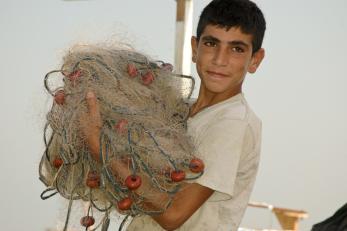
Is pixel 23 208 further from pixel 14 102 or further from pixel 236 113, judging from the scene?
pixel 236 113

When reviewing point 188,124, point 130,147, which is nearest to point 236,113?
point 188,124

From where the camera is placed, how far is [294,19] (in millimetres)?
4117

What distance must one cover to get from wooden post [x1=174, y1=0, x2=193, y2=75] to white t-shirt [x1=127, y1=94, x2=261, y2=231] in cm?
179

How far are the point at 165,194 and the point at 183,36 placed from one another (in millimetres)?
2094

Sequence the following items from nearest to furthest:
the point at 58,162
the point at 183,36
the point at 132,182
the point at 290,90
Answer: the point at 132,182 → the point at 58,162 → the point at 183,36 → the point at 290,90

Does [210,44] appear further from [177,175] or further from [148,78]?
[177,175]

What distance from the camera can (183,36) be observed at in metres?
3.15

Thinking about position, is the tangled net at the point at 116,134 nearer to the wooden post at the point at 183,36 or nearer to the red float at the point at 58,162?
the red float at the point at 58,162

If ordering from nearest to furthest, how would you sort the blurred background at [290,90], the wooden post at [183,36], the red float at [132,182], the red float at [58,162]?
the red float at [132,182], the red float at [58,162], the wooden post at [183,36], the blurred background at [290,90]

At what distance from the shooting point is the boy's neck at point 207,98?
1.27 meters

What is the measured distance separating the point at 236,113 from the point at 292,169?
9.94 ft

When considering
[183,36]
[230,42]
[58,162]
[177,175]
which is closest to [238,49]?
[230,42]

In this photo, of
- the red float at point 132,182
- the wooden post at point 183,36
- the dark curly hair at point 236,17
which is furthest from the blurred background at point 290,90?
the red float at point 132,182

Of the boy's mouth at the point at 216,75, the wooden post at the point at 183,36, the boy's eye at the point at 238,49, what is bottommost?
the wooden post at the point at 183,36
